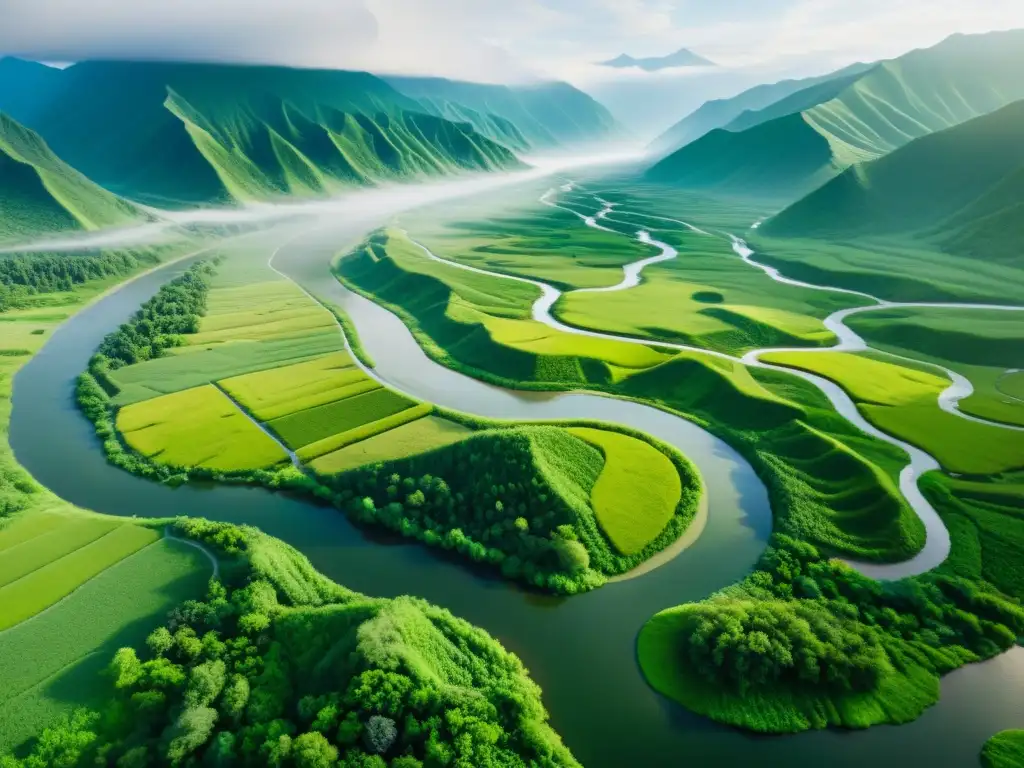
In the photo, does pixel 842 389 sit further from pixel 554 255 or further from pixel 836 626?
pixel 554 255

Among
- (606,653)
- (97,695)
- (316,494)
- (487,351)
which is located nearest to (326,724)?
(97,695)

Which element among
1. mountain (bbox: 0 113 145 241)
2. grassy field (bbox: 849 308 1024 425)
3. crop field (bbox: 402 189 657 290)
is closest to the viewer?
grassy field (bbox: 849 308 1024 425)

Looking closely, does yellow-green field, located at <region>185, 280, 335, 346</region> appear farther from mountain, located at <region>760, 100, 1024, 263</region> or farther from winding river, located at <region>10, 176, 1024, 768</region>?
mountain, located at <region>760, 100, 1024, 263</region>

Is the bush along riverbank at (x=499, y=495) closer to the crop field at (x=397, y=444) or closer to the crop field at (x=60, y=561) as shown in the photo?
the crop field at (x=397, y=444)

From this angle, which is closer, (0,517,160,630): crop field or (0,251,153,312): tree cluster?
(0,517,160,630): crop field

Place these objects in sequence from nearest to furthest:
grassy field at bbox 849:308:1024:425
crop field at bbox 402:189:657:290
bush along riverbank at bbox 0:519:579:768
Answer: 1. bush along riverbank at bbox 0:519:579:768
2. grassy field at bbox 849:308:1024:425
3. crop field at bbox 402:189:657:290

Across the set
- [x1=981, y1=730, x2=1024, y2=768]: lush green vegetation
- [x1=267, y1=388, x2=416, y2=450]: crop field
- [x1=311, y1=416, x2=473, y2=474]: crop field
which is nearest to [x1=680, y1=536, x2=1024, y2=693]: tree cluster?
[x1=981, y1=730, x2=1024, y2=768]: lush green vegetation

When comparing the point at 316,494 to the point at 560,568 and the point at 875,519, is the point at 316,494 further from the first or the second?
the point at 875,519

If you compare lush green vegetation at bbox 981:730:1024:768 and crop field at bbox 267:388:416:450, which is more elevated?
crop field at bbox 267:388:416:450
